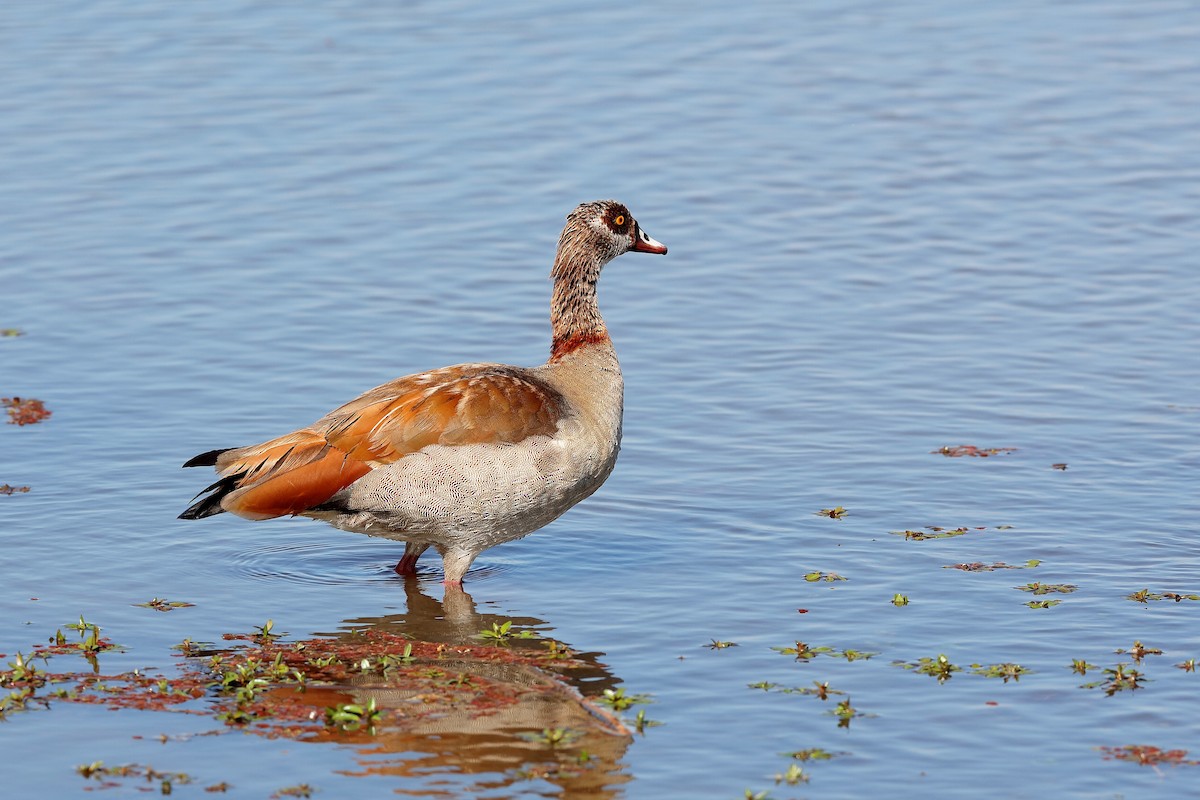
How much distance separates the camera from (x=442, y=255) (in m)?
17.7

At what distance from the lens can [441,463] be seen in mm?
10594

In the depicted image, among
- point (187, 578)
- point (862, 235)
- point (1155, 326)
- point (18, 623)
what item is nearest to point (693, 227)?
point (862, 235)

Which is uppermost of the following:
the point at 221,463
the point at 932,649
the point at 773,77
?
the point at 773,77

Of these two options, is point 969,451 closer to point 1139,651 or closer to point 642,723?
point 1139,651

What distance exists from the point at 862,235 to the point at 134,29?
11543mm

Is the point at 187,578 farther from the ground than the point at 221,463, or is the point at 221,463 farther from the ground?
the point at 221,463

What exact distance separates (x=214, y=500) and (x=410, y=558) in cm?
144

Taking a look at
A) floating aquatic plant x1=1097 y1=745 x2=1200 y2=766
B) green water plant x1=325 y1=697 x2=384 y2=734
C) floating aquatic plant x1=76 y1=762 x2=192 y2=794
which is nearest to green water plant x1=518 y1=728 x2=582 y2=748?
green water plant x1=325 y1=697 x2=384 y2=734

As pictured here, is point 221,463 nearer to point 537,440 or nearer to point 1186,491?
point 537,440

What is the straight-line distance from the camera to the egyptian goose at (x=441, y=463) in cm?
1057

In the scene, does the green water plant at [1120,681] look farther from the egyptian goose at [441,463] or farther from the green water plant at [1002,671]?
the egyptian goose at [441,463]

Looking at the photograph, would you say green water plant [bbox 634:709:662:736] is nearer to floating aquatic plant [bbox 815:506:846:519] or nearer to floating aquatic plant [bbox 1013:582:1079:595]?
floating aquatic plant [bbox 1013:582:1079:595]

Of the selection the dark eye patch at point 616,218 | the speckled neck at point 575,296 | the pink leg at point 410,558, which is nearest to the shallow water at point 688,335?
the pink leg at point 410,558

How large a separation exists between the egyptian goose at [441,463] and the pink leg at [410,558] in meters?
0.34
